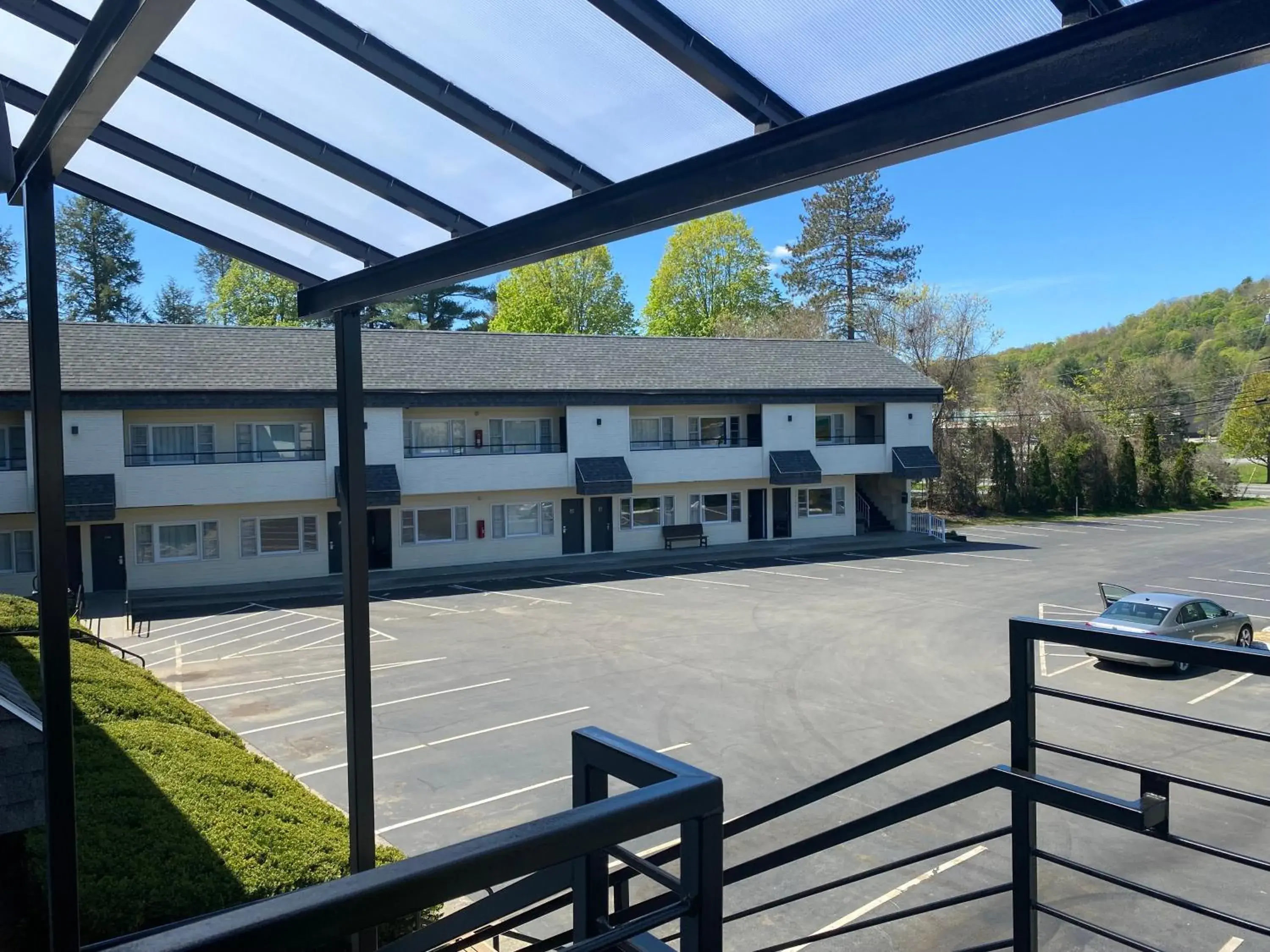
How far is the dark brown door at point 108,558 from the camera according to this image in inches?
1022

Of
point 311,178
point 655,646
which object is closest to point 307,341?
point 655,646

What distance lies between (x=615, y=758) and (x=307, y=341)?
3070cm

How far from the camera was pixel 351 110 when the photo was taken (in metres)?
4.47

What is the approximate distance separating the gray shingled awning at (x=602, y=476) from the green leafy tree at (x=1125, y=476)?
27932mm

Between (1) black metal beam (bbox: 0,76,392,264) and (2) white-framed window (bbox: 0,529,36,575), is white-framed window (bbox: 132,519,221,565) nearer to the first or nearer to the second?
(2) white-framed window (bbox: 0,529,36,575)

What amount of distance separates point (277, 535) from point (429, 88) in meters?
26.5

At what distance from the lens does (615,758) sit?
192 centimetres

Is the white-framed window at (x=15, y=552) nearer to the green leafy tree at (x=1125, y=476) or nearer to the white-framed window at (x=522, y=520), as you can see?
the white-framed window at (x=522, y=520)

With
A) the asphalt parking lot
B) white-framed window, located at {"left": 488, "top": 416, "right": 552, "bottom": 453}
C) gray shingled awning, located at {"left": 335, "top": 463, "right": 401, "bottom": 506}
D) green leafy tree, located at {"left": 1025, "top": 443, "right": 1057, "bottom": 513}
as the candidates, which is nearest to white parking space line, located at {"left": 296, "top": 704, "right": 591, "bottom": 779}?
the asphalt parking lot

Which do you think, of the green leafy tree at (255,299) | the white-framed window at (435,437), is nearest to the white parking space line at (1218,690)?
the white-framed window at (435,437)

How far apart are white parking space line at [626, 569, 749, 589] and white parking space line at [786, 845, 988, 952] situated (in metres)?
16.8

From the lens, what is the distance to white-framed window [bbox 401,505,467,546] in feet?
99.0

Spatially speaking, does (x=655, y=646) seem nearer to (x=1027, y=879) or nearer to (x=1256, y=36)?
(x=1027, y=879)

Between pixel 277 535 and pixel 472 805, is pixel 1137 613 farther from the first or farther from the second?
pixel 277 535
